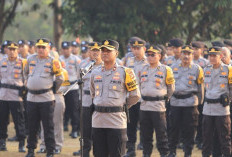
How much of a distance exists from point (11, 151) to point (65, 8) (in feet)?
29.9

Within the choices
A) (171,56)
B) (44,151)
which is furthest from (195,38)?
(44,151)

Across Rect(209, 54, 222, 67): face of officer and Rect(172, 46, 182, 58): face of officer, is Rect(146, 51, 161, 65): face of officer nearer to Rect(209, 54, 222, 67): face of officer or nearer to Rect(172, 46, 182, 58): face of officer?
Rect(209, 54, 222, 67): face of officer

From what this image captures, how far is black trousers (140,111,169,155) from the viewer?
40.4 ft

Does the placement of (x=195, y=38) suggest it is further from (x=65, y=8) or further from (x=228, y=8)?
(x=65, y=8)

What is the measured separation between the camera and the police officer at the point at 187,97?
13.0 metres

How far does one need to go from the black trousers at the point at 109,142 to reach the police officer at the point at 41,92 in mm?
3555

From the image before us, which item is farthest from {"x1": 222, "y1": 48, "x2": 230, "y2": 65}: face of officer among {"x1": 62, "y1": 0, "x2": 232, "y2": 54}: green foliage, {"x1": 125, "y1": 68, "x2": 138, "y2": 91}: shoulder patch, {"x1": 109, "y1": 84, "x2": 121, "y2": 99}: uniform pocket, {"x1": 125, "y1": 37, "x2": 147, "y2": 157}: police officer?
{"x1": 62, "y1": 0, "x2": 232, "y2": 54}: green foliage

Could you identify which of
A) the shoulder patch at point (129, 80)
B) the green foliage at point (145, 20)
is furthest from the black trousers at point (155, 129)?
the green foliage at point (145, 20)

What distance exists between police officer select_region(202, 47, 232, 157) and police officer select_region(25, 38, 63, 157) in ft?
10.4

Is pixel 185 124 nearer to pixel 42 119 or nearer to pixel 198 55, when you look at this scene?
pixel 198 55

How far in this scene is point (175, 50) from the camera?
46.5 feet

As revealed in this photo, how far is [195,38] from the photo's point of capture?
22.0m

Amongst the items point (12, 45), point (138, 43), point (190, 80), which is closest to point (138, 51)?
point (138, 43)

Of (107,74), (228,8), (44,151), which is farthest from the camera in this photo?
(228,8)
